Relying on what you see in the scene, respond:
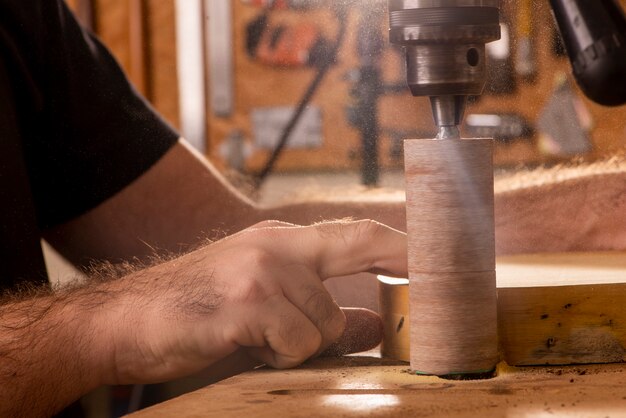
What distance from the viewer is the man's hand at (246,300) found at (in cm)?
52

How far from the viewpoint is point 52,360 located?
566 millimetres

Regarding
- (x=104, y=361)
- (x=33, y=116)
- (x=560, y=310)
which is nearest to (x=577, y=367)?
(x=560, y=310)

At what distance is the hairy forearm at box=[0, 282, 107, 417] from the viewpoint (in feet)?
1.83

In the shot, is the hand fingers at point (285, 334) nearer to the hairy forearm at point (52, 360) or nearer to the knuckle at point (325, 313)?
the knuckle at point (325, 313)

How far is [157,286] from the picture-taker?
0.55 meters

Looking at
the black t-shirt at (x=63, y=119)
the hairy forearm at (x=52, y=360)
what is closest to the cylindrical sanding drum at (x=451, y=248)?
the hairy forearm at (x=52, y=360)

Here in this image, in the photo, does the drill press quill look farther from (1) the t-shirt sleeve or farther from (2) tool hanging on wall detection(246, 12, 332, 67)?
(2) tool hanging on wall detection(246, 12, 332, 67)

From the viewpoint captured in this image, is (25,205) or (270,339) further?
(25,205)

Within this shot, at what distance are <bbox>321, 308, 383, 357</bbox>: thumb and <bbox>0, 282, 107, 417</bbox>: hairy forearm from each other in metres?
0.15

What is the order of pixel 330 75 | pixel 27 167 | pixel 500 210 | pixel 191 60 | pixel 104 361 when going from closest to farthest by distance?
1. pixel 104 361
2. pixel 500 210
3. pixel 27 167
4. pixel 330 75
5. pixel 191 60

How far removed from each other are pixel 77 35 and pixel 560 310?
2.25ft

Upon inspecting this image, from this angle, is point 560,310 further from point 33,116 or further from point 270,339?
point 33,116

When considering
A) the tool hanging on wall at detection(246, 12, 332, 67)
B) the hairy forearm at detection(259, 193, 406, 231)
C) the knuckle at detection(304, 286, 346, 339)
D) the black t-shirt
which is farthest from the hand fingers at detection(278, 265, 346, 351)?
the tool hanging on wall at detection(246, 12, 332, 67)

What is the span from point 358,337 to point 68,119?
21.2 inches
